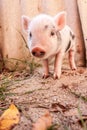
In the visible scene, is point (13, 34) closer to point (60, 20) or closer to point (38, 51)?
point (60, 20)

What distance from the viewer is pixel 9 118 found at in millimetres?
1929

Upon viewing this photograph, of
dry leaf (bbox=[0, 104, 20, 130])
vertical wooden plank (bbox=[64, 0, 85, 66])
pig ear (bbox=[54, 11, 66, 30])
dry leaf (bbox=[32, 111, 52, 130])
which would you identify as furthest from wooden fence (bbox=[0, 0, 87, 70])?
dry leaf (bbox=[32, 111, 52, 130])

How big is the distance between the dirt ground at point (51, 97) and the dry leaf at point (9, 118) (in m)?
0.03

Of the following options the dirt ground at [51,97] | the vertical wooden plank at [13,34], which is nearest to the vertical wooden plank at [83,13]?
the dirt ground at [51,97]

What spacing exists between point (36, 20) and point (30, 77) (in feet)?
2.28

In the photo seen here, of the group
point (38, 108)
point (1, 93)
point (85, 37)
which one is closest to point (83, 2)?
point (85, 37)

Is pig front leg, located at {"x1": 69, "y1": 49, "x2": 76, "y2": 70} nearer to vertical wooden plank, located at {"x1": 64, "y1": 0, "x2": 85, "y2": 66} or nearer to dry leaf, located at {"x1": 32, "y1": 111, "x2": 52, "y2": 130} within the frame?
vertical wooden plank, located at {"x1": 64, "y1": 0, "x2": 85, "y2": 66}

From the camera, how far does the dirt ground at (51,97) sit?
1.94 metres

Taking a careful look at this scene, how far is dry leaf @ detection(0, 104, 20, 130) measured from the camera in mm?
1859

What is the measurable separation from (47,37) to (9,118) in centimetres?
86

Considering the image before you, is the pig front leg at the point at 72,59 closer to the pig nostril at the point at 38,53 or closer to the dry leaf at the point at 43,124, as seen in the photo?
the pig nostril at the point at 38,53

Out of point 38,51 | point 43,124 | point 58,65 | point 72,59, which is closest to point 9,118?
point 43,124

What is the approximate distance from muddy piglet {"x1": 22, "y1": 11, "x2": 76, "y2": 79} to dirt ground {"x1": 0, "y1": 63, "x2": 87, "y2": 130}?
0.19 m

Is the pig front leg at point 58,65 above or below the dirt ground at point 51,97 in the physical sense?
above
